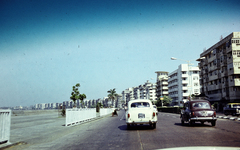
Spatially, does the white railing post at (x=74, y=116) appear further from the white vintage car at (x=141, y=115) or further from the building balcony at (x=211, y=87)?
the building balcony at (x=211, y=87)

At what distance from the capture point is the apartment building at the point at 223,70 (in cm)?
4838

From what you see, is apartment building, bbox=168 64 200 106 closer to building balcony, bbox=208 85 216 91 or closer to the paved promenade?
building balcony, bbox=208 85 216 91

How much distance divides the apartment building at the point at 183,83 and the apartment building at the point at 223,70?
78.8 feet

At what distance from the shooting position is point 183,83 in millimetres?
92750

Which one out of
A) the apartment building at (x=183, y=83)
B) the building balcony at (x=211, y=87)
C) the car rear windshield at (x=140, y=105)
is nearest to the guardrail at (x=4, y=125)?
the car rear windshield at (x=140, y=105)

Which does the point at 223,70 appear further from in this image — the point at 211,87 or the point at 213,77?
the point at 211,87

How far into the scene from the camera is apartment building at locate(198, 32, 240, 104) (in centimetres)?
4838

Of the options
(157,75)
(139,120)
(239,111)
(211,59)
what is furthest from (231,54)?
(157,75)

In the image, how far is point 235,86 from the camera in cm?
4916

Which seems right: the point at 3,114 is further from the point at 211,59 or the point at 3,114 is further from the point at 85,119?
the point at 211,59

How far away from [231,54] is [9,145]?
51.9 metres

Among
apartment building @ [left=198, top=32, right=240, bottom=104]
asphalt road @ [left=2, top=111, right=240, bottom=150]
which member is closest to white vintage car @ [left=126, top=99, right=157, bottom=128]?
asphalt road @ [left=2, top=111, right=240, bottom=150]

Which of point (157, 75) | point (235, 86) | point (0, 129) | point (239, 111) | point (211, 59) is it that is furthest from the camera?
point (157, 75)

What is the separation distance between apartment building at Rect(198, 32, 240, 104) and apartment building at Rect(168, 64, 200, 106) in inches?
946
